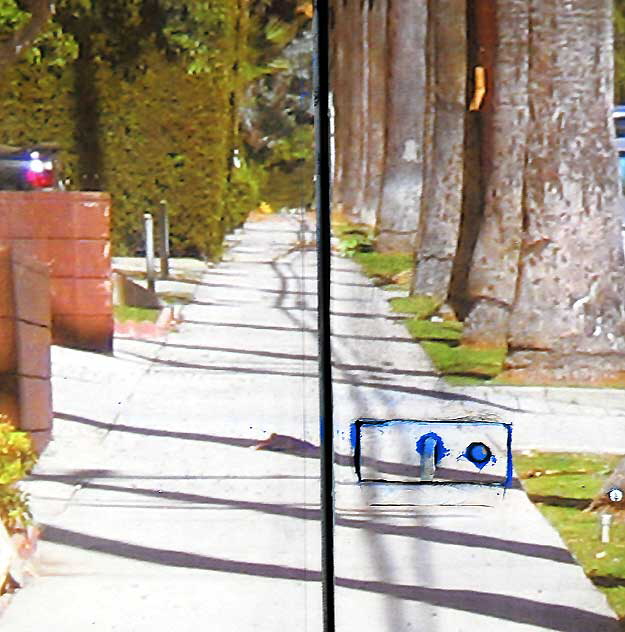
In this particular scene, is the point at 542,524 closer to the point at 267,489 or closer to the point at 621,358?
the point at 621,358

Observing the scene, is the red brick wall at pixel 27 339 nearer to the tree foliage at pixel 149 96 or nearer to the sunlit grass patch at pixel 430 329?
the tree foliage at pixel 149 96

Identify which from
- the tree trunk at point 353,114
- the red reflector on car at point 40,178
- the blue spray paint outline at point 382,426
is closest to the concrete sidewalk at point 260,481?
the blue spray paint outline at point 382,426

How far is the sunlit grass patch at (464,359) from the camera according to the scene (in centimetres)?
252

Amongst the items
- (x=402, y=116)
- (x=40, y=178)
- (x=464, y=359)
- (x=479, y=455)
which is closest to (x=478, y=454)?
(x=479, y=455)

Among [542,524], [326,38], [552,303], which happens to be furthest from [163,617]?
[326,38]

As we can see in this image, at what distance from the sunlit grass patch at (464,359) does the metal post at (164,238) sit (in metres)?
0.52

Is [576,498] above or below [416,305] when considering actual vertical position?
below

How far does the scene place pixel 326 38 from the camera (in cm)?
243

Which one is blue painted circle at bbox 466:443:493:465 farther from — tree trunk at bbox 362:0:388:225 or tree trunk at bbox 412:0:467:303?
tree trunk at bbox 362:0:388:225

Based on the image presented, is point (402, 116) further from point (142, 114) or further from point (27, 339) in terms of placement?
point (27, 339)

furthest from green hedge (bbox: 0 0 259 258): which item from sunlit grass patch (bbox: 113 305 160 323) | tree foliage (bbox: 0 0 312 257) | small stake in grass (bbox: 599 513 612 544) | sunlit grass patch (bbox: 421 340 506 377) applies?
small stake in grass (bbox: 599 513 612 544)

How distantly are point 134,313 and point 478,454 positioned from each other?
728mm

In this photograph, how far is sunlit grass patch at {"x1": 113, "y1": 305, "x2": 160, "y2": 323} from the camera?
8.30ft

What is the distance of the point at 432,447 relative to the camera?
250 cm
